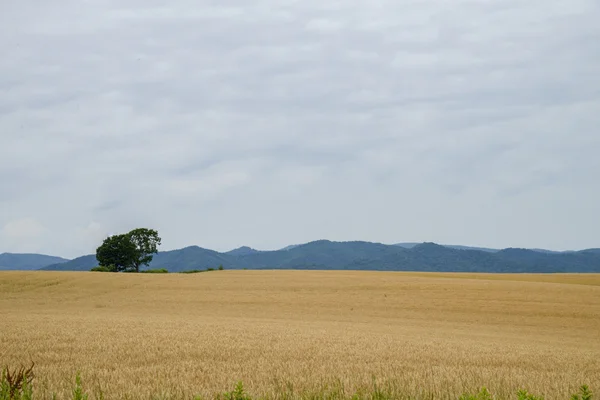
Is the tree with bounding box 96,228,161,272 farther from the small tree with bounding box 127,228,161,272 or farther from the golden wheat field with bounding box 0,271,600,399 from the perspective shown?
the golden wheat field with bounding box 0,271,600,399

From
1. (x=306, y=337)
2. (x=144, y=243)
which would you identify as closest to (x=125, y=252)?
(x=144, y=243)

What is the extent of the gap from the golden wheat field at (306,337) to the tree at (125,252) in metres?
46.9

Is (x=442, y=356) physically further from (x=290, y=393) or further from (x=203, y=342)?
(x=290, y=393)

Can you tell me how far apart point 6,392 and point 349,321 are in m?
28.7

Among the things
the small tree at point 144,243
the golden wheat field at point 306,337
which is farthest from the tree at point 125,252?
the golden wheat field at point 306,337

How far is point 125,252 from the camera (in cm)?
10506

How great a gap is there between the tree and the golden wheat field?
46.9 meters

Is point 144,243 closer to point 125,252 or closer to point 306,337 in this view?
point 125,252

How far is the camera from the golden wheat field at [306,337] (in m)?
10.6

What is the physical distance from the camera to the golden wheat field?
1059 centimetres

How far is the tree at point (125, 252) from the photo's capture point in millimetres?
104562

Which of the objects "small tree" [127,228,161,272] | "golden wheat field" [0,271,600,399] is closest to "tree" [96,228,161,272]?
"small tree" [127,228,161,272]

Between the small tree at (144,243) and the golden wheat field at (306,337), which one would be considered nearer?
the golden wheat field at (306,337)

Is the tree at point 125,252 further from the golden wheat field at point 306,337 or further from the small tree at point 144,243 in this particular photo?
the golden wheat field at point 306,337
